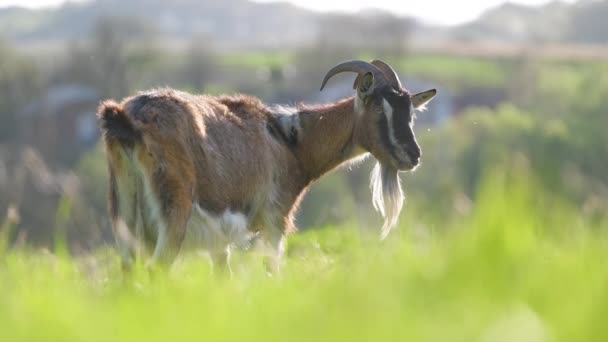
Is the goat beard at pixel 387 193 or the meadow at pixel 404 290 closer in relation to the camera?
the meadow at pixel 404 290

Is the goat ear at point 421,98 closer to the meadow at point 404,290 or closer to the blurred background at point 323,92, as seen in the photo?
the meadow at point 404,290

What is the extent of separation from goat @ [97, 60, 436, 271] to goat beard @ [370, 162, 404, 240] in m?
0.01

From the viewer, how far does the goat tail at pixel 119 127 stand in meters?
6.19

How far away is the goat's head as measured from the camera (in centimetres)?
805

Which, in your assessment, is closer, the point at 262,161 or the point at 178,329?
the point at 178,329

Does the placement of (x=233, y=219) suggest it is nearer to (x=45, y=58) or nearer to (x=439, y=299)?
(x=439, y=299)

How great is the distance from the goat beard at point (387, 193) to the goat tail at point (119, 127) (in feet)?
8.67

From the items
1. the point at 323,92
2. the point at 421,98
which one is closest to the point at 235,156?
the point at 421,98

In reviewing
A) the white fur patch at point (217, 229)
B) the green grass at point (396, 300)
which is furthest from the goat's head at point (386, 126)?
the green grass at point (396, 300)

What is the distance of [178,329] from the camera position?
8.90 ft

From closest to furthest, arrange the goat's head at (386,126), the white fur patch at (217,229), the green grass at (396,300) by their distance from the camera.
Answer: the green grass at (396,300)
the white fur patch at (217,229)
the goat's head at (386,126)

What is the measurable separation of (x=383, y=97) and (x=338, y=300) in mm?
5159

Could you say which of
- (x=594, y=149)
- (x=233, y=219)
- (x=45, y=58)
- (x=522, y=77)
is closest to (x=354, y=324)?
(x=233, y=219)

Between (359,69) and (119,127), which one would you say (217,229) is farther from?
(359,69)
